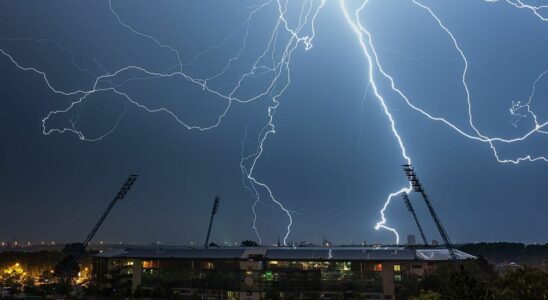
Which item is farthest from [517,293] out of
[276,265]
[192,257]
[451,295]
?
[192,257]

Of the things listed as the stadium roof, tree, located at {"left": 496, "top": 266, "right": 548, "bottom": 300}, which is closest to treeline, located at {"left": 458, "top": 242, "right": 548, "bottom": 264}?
the stadium roof

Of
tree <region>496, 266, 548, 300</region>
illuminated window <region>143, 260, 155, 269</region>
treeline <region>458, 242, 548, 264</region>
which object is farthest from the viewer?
treeline <region>458, 242, 548, 264</region>

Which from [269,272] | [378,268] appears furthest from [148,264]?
[378,268]

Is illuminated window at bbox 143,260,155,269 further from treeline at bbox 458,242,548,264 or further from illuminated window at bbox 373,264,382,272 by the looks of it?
treeline at bbox 458,242,548,264

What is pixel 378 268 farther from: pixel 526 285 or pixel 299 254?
pixel 526 285

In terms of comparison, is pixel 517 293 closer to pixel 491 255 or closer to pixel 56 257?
pixel 56 257

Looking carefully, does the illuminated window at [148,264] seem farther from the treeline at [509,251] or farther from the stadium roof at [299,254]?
the treeline at [509,251]

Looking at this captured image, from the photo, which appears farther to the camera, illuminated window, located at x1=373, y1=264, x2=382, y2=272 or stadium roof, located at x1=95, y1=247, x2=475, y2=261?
stadium roof, located at x1=95, y1=247, x2=475, y2=261
